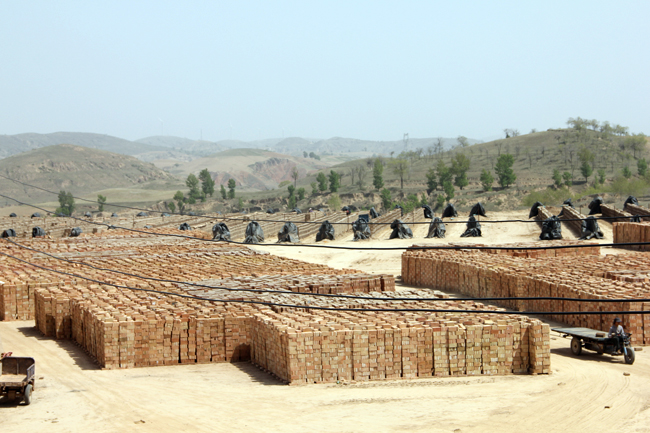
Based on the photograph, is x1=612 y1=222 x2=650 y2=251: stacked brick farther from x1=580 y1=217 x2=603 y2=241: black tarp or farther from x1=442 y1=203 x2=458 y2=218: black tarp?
x1=442 y1=203 x2=458 y2=218: black tarp

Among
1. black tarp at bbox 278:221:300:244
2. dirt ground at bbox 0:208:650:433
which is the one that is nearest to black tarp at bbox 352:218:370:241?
black tarp at bbox 278:221:300:244

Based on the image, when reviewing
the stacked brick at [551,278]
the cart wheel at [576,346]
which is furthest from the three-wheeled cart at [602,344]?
the stacked brick at [551,278]

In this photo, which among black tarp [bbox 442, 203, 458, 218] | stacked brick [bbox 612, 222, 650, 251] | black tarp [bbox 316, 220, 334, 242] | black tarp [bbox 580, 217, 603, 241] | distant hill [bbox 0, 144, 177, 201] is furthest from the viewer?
distant hill [bbox 0, 144, 177, 201]

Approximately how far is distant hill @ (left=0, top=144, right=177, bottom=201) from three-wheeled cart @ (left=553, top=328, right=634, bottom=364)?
131516mm

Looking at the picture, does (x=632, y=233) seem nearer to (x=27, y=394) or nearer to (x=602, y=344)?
(x=602, y=344)

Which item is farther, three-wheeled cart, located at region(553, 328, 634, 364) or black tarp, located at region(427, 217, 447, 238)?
black tarp, located at region(427, 217, 447, 238)

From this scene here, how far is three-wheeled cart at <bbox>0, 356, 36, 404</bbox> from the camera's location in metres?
11.1

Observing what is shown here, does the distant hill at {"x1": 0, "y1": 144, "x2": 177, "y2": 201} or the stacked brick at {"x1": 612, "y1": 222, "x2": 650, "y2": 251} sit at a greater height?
the distant hill at {"x1": 0, "y1": 144, "x2": 177, "y2": 201}

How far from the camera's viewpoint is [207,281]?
20.2m

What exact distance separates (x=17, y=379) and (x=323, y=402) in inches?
199

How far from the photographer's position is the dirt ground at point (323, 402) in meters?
10.3

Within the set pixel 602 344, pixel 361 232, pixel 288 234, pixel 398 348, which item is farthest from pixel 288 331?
pixel 361 232

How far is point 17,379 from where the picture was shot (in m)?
11.2

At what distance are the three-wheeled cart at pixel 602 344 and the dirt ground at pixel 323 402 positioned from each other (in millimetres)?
247
